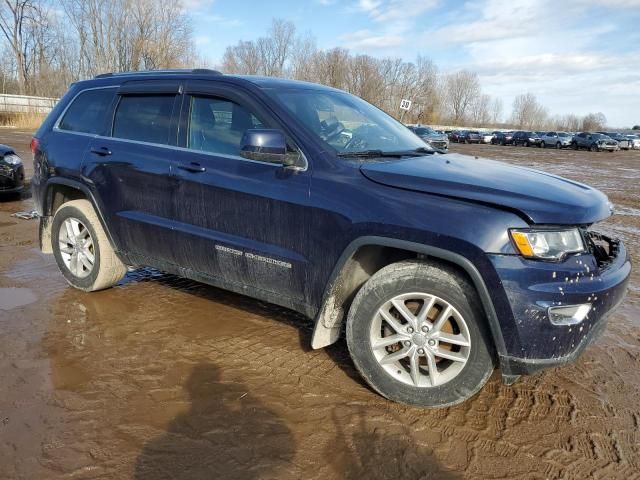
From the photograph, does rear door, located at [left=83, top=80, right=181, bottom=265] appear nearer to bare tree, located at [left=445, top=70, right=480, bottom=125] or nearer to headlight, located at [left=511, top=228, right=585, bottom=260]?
headlight, located at [left=511, top=228, right=585, bottom=260]

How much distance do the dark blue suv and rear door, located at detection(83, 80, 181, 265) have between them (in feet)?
0.05

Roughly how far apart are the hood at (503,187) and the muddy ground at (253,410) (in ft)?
3.87

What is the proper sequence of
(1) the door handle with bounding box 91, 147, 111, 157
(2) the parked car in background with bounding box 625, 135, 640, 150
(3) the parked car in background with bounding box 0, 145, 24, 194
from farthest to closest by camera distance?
(2) the parked car in background with bounding box 625, 135, 640, 150 < (3) the parked car in background with bounding box 0, 145, 24, 194 < (1) the door handle with bounding box 91, 147, 111, 157

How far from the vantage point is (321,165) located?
299cm

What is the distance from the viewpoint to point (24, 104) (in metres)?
39.8

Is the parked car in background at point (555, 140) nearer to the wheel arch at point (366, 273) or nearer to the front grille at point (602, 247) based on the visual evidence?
the front grille at point (602, 247)

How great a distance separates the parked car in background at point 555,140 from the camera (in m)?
44.5

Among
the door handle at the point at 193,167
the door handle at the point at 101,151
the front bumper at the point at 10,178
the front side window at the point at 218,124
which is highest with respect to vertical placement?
the front side window at the point at 218,124

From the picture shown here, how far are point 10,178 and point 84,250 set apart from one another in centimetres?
524

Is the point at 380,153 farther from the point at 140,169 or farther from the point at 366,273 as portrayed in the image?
the point at 140,169

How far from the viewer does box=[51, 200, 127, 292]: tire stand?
427 cm

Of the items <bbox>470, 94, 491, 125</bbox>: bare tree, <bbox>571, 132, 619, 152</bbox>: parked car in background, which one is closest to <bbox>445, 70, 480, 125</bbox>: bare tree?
<bbox>470, 94, 491, 125</bbox>: bare tree

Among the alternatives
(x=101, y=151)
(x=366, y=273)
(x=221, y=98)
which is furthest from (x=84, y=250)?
(x=366, y=273)

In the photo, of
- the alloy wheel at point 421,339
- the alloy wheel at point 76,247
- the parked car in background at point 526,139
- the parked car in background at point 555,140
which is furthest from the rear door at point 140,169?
the parked car in background at point 526,139
